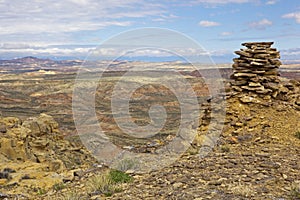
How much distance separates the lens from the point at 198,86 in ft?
295

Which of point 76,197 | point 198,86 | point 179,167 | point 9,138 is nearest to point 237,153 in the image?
point 179,167

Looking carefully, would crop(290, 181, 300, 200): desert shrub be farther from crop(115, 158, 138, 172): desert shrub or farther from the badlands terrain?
crop(115, 158, 138, 172): desert shrub

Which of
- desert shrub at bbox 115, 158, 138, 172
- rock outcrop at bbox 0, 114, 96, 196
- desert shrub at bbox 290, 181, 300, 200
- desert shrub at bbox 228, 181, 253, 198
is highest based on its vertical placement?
desert shrub at bbox 290, 181, 300, 200

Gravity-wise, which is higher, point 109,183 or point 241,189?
point 241,189

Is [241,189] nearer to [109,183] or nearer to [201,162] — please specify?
[201,162]

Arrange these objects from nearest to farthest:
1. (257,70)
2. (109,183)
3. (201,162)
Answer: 1. (109,183)
2. (201,162)
3. (257,70)

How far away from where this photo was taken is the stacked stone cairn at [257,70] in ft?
43.5

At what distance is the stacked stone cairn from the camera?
43.5 feet

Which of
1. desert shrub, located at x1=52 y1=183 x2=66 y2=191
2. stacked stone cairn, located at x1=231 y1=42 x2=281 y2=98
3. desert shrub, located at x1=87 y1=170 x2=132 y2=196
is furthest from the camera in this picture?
stacked stone cairn, located at x1=231 y1=42 x2=281 y2=98

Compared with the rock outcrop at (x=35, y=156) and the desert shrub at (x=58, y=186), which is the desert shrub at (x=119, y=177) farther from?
the rock outcrop at (x=35, y=156)

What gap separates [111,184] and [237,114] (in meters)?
6.35

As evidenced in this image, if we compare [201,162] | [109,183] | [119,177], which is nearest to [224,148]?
[201,162]

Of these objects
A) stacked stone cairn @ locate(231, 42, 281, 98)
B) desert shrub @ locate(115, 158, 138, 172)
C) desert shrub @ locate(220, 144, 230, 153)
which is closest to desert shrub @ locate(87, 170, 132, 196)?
desert shrub @ locate(115, 158, 138, 172)

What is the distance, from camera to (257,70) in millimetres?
13445
